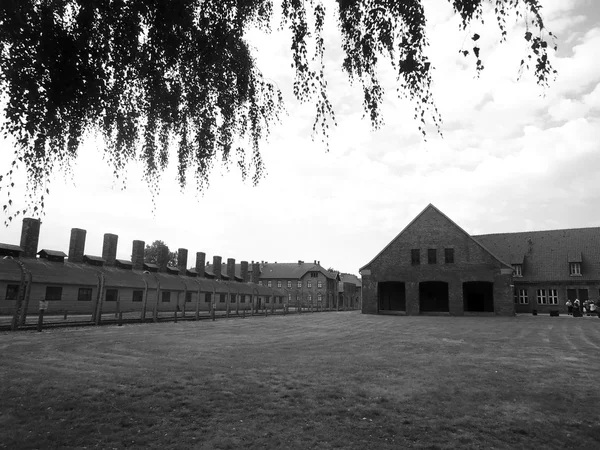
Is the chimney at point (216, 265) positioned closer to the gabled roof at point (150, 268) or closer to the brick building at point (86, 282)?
the brick building at point (86, 282)

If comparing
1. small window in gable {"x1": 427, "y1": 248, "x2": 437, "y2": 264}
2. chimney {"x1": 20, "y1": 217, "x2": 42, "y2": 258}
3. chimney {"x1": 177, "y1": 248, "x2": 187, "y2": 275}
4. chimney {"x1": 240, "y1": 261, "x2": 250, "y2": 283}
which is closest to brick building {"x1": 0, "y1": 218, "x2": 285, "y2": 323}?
chimney {"x1": 20, "y1": 217, "x2": 42, "y2": 258}

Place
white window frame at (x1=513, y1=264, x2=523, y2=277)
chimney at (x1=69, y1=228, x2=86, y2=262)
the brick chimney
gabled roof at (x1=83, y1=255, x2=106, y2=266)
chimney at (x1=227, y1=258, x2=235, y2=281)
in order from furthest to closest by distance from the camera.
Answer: chimney at (x1=227, y1=258, x2=235, y2=281) < white window frame at (x1=513, y1=264, x2=523, y2=277) < the brick chimney < gabled roof at (x1=83, y1=255, x2=106, y2=266) < chimney at (x1=69, y1=228, x2=86, y2=262)

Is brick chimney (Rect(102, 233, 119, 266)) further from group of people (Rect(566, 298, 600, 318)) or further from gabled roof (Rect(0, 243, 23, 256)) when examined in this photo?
group of people (Rect(566, 298, 600, 318))

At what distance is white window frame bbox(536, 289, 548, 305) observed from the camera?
133 ft

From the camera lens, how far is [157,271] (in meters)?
46.3

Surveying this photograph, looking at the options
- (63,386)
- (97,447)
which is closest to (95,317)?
(63,386)

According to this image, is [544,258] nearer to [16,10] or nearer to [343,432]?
[343,432]

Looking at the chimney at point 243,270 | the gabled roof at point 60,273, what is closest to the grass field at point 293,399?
the gabled roof at point 60,273

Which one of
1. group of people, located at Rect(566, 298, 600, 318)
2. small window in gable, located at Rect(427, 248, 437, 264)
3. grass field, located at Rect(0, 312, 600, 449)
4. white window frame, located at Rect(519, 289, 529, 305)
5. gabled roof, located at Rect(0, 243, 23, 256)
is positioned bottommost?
grass field, located at Rect(0, 312, 600, 449)

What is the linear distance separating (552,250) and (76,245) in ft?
159

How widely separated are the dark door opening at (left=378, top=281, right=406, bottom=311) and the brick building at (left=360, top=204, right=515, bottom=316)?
0.24 metres

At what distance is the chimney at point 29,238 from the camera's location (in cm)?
3350

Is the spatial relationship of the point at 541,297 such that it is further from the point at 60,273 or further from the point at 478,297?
the point at 60,273

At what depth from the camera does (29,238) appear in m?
33.8
